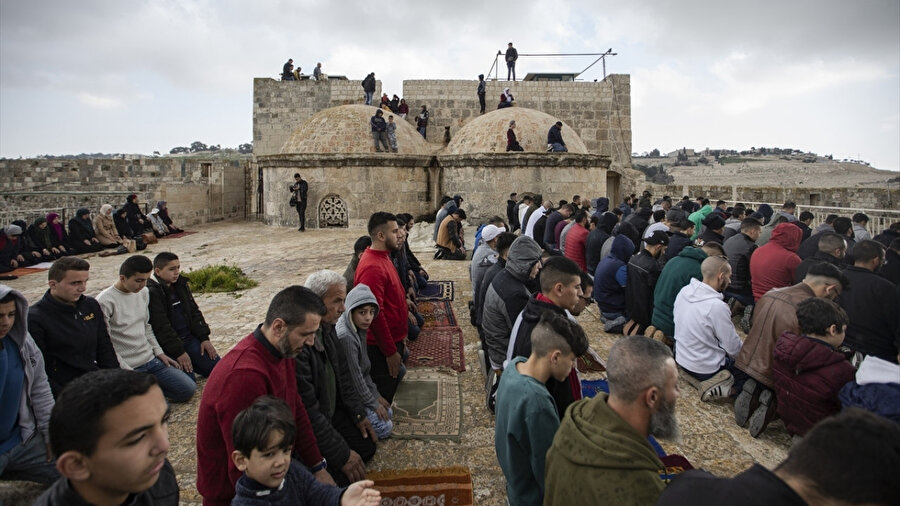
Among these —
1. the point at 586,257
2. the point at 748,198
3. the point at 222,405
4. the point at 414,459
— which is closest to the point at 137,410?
the point at 222,405

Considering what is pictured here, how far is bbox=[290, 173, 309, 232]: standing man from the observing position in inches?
657

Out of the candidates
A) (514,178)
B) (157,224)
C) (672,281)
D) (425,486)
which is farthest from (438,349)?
(157,224)

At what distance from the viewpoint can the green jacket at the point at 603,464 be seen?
5.98ft

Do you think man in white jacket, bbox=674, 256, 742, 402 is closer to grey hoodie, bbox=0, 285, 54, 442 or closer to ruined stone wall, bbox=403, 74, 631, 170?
grey hoodie, bbox=0, 285, 54, 442

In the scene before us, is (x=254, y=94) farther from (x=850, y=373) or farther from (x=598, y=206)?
(x=850, y=373)

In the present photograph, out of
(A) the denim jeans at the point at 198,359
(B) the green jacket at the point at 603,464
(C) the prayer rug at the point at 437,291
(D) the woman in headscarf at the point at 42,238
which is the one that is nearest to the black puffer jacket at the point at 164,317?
(A) the denim jeans at the point at 198,359

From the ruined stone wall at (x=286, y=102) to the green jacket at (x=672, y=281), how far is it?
20769 millimetres

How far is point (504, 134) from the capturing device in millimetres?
16391

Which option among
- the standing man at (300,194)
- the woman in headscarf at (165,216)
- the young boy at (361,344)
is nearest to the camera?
the young boy at (361,344)

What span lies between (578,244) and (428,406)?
497 cm

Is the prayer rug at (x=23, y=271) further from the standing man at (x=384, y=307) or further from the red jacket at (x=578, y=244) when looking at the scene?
the red jacket at (x=578, y=244)

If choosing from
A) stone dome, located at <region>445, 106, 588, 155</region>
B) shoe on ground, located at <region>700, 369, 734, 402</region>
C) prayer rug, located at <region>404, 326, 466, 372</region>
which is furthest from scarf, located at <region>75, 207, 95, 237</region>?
shoe on ground, located at <region>700, 369, 734, 402</region>

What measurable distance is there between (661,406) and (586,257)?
675cm

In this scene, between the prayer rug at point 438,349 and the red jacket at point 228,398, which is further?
the prayer rug at point 438,349
